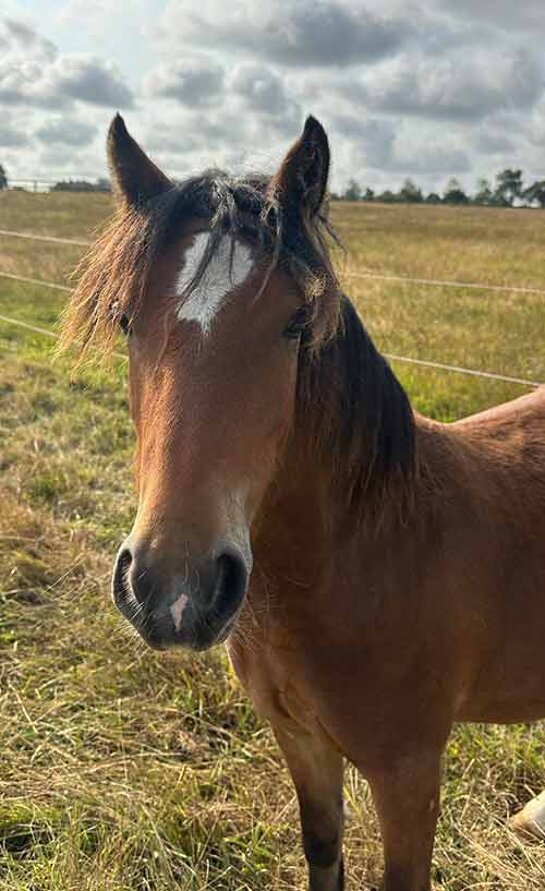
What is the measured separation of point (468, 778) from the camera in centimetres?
303

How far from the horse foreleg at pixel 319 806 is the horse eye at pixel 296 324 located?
1.38 meters

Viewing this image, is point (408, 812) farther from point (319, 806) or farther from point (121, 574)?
point (121, 574)

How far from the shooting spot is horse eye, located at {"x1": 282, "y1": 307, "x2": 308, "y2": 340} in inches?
67.9

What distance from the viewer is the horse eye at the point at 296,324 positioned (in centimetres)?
172

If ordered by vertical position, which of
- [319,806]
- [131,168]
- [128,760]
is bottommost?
[128,760]

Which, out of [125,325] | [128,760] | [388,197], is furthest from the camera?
[388,197]

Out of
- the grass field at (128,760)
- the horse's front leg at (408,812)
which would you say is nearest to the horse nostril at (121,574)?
the grass field at (128,760)

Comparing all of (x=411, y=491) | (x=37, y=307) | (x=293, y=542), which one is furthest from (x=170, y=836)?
(x=37, y=307)

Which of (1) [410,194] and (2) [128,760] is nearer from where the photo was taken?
(2) [128,760]

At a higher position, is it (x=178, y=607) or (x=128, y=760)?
(x=178, y=607)

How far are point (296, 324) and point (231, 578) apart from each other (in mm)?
618

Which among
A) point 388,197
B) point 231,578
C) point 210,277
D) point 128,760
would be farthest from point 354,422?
point 388,197

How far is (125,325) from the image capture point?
1.89 metres

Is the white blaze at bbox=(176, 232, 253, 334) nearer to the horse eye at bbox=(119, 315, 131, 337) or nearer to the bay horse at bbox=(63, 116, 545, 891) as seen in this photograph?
the bay horse at bbox=(63, 116, 545, 891)
